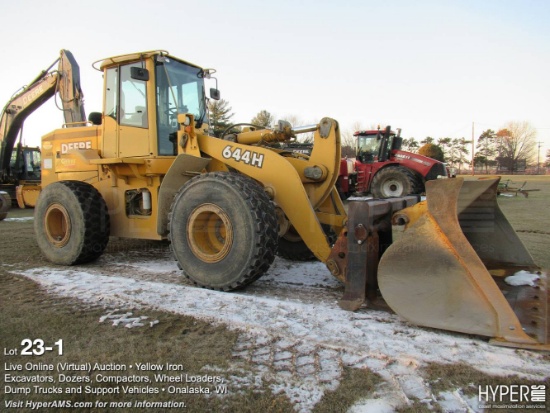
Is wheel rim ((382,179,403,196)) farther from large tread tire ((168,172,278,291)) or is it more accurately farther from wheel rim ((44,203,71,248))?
wheel rim ((44,203,71,248))

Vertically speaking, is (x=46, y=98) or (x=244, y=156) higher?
(x=46, y=98)

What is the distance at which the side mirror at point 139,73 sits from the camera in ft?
15.0

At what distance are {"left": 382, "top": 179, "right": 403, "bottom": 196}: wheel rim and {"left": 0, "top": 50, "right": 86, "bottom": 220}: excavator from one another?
33.9 feet

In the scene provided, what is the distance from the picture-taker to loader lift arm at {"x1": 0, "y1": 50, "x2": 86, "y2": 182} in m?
7.23

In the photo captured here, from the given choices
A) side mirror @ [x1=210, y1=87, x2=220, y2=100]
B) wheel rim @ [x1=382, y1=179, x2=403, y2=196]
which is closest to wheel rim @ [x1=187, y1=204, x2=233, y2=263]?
side mirror @ [x1=210, y1=87, x2=220, y2=100]

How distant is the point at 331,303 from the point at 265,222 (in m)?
0.96

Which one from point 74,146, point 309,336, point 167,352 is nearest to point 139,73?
point 74,146

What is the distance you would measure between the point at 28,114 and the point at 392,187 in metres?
11.5

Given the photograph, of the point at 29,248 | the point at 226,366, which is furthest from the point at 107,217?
the point at 226,366

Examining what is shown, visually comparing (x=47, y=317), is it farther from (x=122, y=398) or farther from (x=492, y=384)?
(x=492, y=384)

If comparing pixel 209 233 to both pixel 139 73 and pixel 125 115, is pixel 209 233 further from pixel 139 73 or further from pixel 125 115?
pixel 125 115

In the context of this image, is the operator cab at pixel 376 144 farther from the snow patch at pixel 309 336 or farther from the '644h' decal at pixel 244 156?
the '644h' decal at pixel 244 156

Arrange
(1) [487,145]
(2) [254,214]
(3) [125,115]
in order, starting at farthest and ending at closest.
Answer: (1) [487,145]
(3) [125,115]
(2) [254,214]

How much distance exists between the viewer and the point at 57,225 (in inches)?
223
